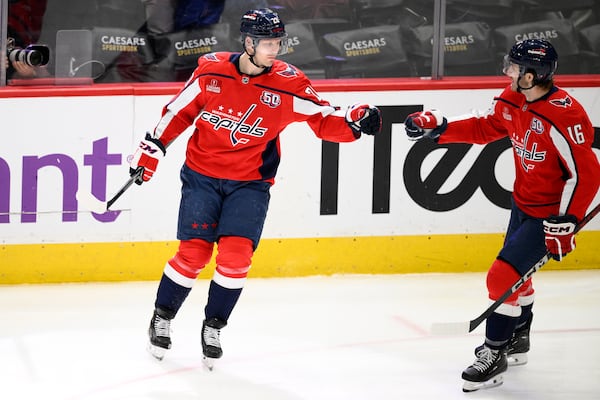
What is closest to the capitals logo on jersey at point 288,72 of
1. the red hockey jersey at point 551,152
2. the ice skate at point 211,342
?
the red hockey jersey at point 551,152

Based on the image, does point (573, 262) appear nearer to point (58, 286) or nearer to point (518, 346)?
point (518, 346)

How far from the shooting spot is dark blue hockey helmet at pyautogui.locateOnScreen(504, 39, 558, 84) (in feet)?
13.4

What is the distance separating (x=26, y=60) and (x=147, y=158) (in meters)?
1.47

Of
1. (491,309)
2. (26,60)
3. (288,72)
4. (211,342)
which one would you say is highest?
(26,60)

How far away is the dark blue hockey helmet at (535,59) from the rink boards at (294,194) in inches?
73.6

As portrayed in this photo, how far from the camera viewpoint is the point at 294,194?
5938 mm

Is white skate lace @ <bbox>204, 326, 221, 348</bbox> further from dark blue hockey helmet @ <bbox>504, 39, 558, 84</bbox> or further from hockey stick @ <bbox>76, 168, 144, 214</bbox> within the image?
dark blue hockey helmet @ <bbox>504, 39, 558, 84</bbox>

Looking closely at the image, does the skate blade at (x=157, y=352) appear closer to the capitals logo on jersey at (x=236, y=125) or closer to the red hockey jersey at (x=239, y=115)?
the red hockey jersey at (x=239, y=115)

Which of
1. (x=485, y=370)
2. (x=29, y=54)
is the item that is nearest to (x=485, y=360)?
(x=485, y=370)

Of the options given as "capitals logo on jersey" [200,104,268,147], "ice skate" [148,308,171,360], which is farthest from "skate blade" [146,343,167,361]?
"capitals logo on jersey" [200,104,268,147]

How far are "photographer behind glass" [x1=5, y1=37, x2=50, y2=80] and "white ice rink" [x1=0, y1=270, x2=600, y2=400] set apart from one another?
1104 mm

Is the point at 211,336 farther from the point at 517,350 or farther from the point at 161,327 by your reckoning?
the point at 517,350

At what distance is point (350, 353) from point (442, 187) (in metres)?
1.62

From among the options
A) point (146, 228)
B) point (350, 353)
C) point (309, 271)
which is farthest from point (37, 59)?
point (350, 353)
